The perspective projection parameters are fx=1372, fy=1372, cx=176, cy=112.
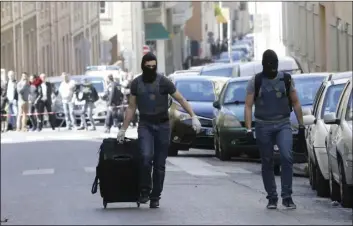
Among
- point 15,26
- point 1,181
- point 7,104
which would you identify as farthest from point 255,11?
point 1,181

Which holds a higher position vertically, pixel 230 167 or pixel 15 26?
pixel 15 26

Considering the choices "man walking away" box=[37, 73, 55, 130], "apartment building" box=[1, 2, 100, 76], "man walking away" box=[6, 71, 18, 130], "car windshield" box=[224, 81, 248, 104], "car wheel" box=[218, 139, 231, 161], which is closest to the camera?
"car wheel" box=[218, 139, 231, 161]

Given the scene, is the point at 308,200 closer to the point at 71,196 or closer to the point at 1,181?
the point at 71,196

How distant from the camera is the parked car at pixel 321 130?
16938 millimetres

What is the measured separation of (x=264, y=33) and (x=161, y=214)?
5972cm

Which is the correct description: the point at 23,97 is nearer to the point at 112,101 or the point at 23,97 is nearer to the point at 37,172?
the point at 112,101

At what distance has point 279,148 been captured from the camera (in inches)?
575

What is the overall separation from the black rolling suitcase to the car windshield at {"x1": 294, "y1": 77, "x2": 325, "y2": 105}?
32.8 ft

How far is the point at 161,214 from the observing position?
555 inches

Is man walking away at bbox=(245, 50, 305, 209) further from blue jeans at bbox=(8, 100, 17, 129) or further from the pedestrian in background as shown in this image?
blue jeans at bbox=(8, 100, 17, 129)

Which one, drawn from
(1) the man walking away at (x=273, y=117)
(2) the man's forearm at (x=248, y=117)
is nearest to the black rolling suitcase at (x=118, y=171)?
(2) the man's forearm at (x=248, y=117)

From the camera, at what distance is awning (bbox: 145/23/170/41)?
88188 mm

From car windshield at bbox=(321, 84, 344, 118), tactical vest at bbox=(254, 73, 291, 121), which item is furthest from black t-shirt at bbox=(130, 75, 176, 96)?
car windshield at bbox=(321, 84, 344, 118)

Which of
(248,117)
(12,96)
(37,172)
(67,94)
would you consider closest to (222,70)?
(67,94)
